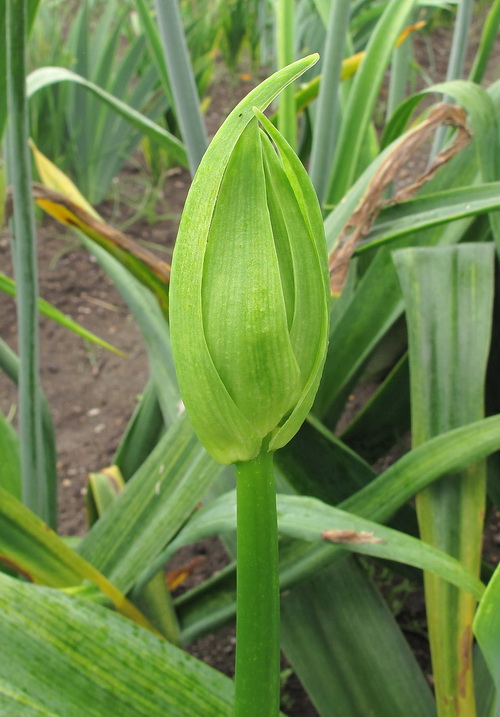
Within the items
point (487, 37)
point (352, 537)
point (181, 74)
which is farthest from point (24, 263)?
point (487, 37)

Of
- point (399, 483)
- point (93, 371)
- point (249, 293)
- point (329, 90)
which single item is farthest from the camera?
point (93, 371)

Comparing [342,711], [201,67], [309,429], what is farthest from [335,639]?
[201,67]

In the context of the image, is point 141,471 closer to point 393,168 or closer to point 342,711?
point 342,711

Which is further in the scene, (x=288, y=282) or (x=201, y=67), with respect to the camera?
(x=201, y=67)

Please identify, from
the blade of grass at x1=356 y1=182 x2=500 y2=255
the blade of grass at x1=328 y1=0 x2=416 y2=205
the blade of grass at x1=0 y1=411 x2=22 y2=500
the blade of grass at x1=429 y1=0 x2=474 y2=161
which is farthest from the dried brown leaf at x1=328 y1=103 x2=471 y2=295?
the blade of grass at x1=0 y1=411 x2=22 y2=500

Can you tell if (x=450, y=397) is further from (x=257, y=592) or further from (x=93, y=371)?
(x=93, y=371)

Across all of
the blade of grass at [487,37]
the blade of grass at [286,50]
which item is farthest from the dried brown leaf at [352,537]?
the blade of grass at [487,37]
